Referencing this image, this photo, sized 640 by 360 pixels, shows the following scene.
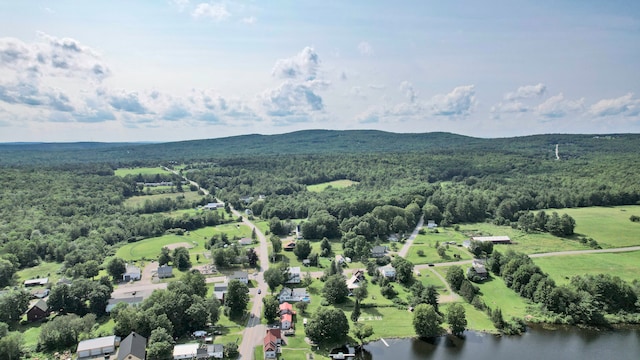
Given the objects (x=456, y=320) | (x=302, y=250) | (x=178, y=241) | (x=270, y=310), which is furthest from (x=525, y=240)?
(x=178, y=241)

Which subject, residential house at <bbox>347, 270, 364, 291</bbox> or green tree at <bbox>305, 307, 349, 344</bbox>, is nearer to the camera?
green tree at <bbox>305, 307, 349, 344</bbox>

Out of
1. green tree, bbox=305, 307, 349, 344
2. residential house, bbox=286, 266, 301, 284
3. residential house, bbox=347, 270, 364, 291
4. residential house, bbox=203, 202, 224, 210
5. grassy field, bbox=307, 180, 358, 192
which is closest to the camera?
green tree, bbox=305, 307, 349, 344

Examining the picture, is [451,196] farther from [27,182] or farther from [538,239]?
[27,182]

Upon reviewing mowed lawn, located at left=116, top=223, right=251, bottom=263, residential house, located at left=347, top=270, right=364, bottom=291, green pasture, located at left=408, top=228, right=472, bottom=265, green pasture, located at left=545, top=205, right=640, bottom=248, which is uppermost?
green pasture, located at left=545, top=205, right=640, bottom=248

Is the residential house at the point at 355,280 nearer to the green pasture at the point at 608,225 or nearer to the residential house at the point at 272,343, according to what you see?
the residential house at the point at 272,343

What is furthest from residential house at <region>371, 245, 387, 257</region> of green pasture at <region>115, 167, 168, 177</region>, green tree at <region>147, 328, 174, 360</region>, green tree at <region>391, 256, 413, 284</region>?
green pasture at <region>115, 167, 168, 177</region>

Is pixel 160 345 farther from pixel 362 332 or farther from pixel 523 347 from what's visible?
pixel 523 347

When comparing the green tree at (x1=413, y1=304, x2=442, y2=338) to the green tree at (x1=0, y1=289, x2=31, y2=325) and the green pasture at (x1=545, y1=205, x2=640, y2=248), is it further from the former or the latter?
the green tree at (x1=0, y1=289, x2=31, y2=325)
